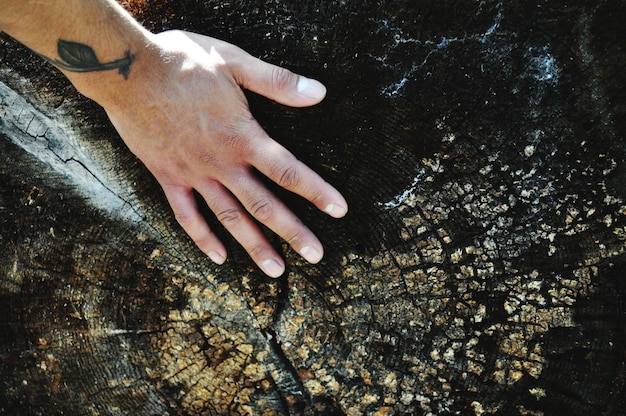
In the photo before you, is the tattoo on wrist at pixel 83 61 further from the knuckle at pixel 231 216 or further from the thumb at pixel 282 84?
the knuckle at pixel 231 216

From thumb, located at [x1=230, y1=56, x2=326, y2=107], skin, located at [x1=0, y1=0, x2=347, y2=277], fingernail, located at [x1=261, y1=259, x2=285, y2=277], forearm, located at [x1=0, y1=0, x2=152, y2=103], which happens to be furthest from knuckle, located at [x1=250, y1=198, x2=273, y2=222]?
forearm, located at [x1=0, y1=0, x2=152, y2=103]

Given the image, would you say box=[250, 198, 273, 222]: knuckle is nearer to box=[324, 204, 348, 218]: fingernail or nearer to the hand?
the hand

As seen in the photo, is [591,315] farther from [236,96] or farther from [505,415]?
[236,96]

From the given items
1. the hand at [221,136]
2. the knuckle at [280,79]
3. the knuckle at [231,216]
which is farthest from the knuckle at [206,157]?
the knuckle at [280,79]

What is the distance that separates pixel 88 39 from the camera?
1465mm

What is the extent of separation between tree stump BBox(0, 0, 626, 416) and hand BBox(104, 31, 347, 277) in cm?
7

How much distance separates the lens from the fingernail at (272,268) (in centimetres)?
156

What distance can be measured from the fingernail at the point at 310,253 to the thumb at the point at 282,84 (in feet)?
1.20

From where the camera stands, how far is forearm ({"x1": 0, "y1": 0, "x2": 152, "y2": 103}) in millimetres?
1408

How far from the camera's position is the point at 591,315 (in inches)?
57.5

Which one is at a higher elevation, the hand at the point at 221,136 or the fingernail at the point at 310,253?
the hand at the point at 221,136

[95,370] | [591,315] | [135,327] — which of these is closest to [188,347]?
[135,327]

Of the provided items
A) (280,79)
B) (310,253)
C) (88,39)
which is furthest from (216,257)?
(88,39)

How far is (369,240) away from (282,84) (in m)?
0.45
